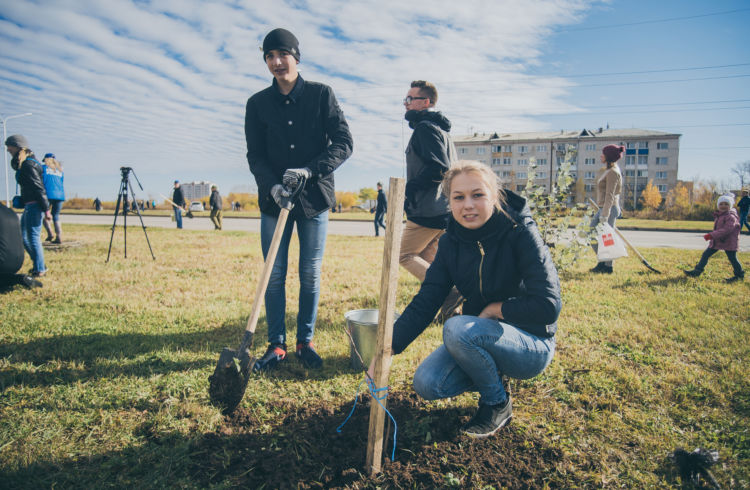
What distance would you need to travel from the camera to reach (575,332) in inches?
156

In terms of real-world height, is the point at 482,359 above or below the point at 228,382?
above

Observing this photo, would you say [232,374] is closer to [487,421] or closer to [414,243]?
[487,421]

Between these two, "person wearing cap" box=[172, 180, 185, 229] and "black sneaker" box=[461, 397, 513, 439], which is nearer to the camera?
"black sneaker" box=[461, 397, 513, 439]

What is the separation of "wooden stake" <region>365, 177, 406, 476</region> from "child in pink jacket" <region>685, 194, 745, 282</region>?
6.76 meters

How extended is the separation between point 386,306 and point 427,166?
2.24 m

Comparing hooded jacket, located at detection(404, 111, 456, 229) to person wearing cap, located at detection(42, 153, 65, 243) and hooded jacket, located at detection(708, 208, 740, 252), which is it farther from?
person wearing cap, located at detection(42, 153, 65, 243)

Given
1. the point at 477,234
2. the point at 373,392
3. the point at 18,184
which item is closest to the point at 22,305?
the point at 18,184

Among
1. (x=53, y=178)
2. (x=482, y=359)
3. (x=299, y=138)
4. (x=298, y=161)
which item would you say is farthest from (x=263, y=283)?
(x=53, y=178)

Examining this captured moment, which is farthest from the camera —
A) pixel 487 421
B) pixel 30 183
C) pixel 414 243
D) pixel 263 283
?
pixel 30 183

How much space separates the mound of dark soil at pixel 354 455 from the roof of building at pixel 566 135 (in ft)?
266

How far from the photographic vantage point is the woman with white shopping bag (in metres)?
6.32

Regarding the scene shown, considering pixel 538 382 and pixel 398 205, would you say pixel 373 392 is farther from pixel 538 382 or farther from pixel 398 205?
pixel 538 382

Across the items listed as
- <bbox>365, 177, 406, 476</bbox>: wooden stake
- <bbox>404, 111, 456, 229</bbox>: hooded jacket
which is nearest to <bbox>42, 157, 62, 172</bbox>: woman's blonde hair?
<bbox>404, 111, 456, 229</bbox>: hooded jacket

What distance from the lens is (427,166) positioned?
3.78 m
